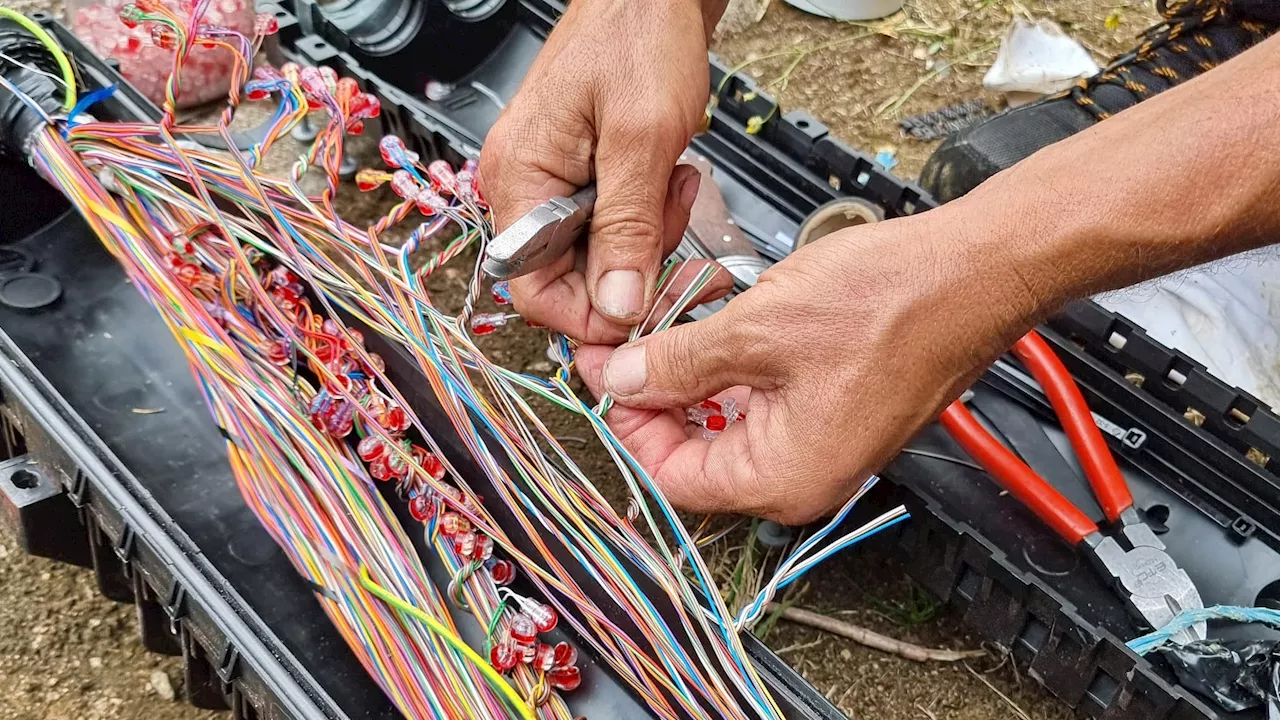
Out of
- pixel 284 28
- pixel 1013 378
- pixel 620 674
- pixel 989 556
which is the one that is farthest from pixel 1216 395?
pixel 284 28

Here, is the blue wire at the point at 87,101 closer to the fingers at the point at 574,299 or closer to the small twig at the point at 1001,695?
the fingers at the point at 574,299

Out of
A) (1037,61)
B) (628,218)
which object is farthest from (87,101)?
(1037,61)

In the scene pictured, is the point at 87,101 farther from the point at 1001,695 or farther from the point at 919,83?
the point at 919,83

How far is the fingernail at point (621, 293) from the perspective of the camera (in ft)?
3.44

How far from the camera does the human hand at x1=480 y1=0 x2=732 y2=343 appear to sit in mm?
1051

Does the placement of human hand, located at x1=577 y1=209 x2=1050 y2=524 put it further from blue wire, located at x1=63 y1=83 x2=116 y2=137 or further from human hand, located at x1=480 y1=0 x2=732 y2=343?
blue wire, located at x1=63 y1=83 x2=116 y2=137

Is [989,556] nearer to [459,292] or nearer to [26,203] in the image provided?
[459,292]

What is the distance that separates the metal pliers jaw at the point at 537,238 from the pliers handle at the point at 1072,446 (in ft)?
1.65

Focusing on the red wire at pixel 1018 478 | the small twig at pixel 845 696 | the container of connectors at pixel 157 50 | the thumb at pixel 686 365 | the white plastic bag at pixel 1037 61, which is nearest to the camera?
the thumb at pixel 686 365

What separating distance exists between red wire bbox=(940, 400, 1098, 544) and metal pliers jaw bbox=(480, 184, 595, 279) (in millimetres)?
499

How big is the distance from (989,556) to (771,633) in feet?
1.08

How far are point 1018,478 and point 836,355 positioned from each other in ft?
1.43

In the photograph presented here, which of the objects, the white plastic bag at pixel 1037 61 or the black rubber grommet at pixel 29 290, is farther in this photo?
the white plastic bag at pixel 1037 61

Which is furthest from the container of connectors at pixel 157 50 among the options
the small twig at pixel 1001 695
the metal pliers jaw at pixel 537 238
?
the small twig at pixel 1001 695
